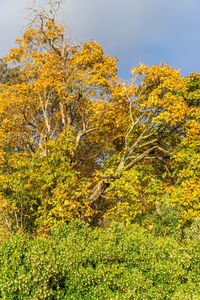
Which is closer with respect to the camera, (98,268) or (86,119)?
(98,268)

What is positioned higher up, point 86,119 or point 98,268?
point 86,119

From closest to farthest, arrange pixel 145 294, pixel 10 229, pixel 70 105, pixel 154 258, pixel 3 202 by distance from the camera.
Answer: pixel 145 294, pixel 154 258, pixel 3 202, pixel 10 229, pixel 70 105

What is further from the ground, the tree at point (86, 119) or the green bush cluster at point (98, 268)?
the tree at point (86, 119)

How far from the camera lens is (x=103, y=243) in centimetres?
800

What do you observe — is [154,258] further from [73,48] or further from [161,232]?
[73,48]

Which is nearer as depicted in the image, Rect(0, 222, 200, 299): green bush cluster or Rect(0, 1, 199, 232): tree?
Rect(0, 222, 200, 299): green bush cluster

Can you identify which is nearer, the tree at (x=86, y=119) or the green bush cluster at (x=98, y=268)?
the green bush cluster at (x=98, y=268)

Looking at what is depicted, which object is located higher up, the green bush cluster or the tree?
the tree

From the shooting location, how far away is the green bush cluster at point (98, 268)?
623cm

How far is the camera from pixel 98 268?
697 cm

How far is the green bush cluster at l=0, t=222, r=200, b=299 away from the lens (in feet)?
20.4

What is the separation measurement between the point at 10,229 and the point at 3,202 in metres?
2.50

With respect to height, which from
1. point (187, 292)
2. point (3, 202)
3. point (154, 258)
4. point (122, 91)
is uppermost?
point (122, 91)

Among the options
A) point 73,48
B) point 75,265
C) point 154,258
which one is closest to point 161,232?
point 154,258
